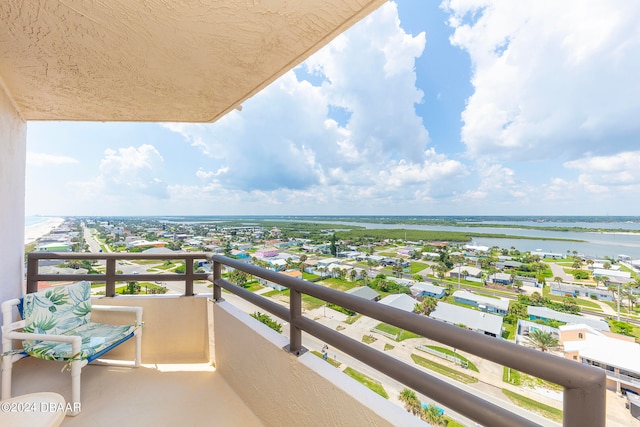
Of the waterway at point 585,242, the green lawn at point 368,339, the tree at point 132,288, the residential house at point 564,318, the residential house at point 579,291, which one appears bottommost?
the tree at point 132,288

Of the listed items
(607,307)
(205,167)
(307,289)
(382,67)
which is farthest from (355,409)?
(205,167)

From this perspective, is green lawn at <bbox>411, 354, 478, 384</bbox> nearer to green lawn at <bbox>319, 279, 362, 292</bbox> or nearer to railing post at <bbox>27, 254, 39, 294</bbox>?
green lawn at <bbox>319, 279, 362, 292</bbox>

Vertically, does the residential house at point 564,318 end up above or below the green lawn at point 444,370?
below

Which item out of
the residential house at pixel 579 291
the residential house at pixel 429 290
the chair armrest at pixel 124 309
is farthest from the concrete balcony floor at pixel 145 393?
the residential house at pixel 579 291

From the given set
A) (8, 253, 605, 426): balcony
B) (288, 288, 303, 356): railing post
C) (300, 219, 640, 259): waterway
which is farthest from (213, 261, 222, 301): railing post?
(300, 219, 640, 259): waterway

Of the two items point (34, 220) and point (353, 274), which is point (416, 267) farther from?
point (34, 220)

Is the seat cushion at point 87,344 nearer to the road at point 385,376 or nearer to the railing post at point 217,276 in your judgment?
the railing post at point 217,276

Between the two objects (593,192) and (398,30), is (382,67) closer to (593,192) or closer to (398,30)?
(398,30)
